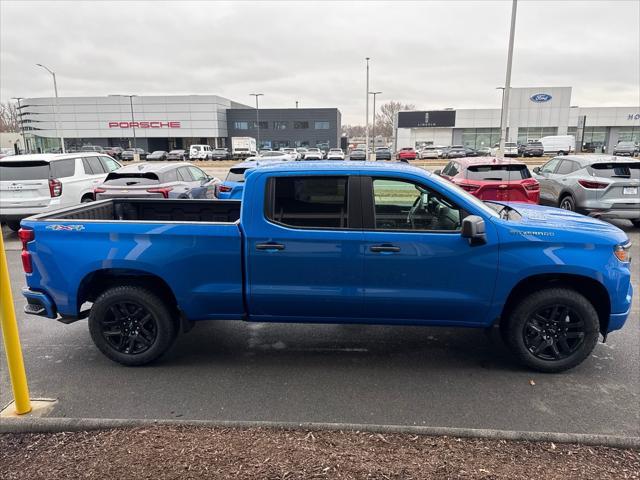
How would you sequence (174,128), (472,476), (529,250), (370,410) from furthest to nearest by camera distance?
(174,128), (529,250), (370,410), (472,476)

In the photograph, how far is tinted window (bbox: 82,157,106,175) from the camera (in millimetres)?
11445

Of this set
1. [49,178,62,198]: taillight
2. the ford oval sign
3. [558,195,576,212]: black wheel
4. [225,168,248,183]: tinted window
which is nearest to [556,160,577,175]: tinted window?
[558,195,576,212]: black wheel

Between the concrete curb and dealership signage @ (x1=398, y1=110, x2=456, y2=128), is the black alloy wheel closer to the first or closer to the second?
the concrete curb

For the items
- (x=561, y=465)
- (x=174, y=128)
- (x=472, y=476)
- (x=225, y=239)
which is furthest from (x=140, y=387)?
(x=174, y=128)

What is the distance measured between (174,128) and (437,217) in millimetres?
74020

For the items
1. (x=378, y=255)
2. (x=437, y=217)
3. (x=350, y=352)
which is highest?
(x=437, y=217)

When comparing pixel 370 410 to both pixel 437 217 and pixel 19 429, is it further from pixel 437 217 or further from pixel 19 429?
pixel 19 429

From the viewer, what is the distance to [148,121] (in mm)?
71625

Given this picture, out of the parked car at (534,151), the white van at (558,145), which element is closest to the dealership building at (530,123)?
the white van at (558,145)

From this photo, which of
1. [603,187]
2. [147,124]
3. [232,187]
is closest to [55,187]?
[232,187]

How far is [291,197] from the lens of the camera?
13.2 feet

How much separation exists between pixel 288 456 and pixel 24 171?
9.83m

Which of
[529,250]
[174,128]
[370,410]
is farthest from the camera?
[174,128]

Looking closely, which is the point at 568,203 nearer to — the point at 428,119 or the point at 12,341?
the point at 12,341
